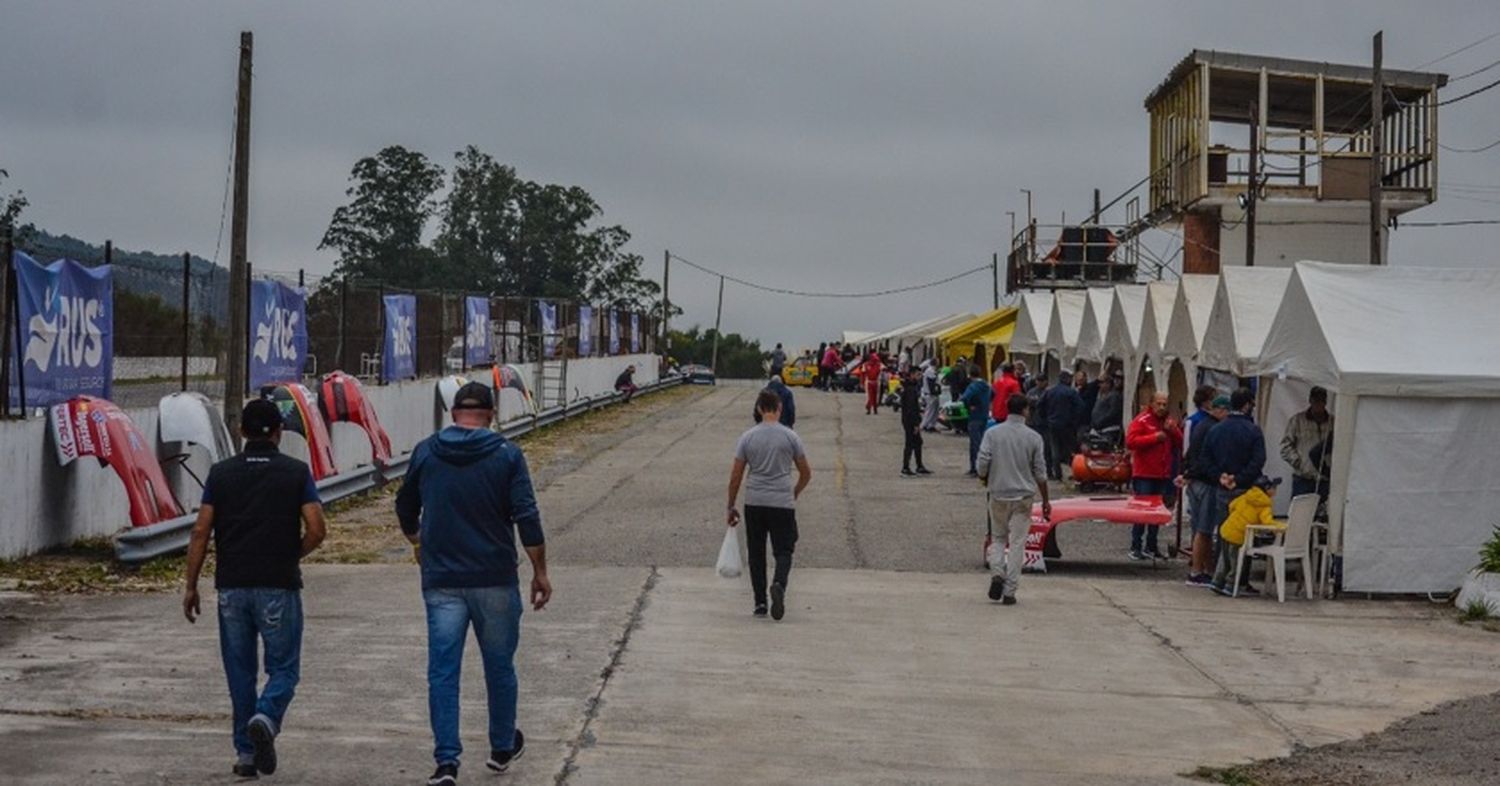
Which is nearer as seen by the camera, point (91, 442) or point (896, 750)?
point (896, 750)

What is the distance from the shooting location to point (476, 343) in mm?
38656

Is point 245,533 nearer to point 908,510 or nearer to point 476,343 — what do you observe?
point 908,510

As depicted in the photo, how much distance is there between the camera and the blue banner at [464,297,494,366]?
37438mm

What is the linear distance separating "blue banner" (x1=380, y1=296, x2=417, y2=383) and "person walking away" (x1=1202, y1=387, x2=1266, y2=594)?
53.2ft

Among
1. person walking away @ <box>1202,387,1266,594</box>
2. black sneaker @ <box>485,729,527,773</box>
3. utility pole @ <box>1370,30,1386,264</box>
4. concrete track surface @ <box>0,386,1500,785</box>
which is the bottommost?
concrete track surface @ <box>0,386,1500,785</box>

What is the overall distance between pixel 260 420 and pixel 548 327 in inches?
1510

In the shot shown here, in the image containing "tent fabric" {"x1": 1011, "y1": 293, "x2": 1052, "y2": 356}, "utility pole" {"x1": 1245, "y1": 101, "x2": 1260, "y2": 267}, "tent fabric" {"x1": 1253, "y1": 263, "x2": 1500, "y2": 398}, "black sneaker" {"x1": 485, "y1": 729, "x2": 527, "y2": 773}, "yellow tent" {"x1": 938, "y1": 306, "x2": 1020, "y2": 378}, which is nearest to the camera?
"black sneaker" {"x1": 485, "y1": 729, "x2": 527, "y2": 773}

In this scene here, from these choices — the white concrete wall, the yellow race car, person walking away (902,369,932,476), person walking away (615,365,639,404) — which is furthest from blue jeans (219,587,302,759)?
the yellow race car

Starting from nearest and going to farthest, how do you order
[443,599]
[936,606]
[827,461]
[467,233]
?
[443,599] → [936,606] → [827,461] → [467,233]

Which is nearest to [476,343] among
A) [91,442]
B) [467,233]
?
[91,442]

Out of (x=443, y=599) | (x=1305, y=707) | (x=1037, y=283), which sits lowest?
(x=1305, y=707)

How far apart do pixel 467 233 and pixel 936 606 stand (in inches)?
3168

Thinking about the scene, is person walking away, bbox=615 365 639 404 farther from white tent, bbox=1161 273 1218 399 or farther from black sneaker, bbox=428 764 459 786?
black sneaker, bbox=428 764 459 786

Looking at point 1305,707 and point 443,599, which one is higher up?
point 443,599
